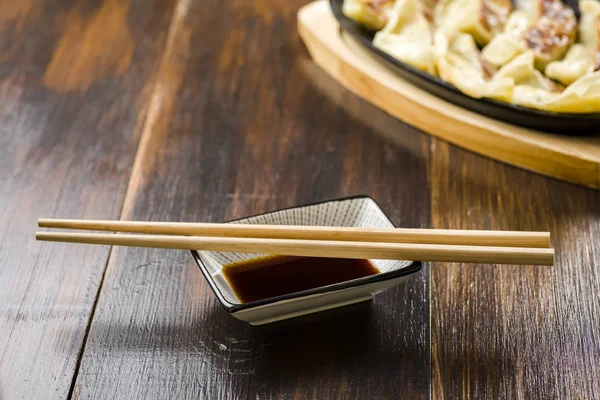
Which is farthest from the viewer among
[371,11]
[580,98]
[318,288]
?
[371,11]

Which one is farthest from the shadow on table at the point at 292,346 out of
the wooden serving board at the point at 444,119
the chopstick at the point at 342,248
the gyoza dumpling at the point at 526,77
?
the gyoza dumpling at the point at 526,77

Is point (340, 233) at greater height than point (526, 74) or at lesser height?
greater

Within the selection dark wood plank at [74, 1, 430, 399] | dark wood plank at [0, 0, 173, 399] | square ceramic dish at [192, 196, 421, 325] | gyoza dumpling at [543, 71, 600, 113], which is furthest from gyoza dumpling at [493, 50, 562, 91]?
dark wood plank at [0, 0, 173, 399]

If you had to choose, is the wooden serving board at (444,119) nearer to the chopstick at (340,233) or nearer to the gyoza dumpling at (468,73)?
the gyoza dumpling at (468,73)

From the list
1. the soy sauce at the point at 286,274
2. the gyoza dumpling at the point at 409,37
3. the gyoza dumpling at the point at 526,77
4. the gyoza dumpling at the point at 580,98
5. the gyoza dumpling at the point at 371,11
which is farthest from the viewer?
the gyoza dumpling at the point at 371,11

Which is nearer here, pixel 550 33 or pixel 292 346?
pixel 292 346

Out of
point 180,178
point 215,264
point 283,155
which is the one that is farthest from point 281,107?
point 215,264

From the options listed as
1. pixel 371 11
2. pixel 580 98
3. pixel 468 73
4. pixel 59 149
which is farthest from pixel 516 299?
pixel 59 149

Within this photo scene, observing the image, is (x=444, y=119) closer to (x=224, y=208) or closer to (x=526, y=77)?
(x=526, y=77)
